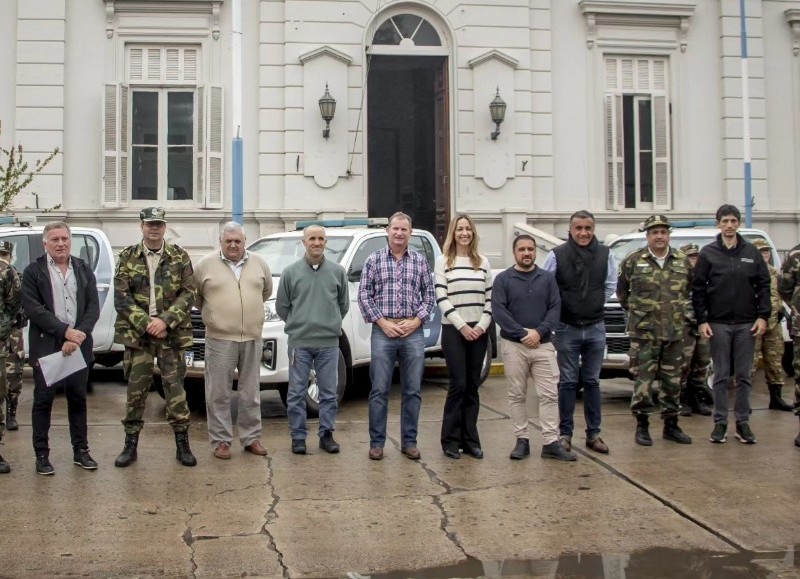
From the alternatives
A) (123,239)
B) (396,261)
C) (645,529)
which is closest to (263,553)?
(645,529)

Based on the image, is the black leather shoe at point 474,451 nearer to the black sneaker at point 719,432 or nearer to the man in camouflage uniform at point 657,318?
the man in camouflage uniform at point 657,318

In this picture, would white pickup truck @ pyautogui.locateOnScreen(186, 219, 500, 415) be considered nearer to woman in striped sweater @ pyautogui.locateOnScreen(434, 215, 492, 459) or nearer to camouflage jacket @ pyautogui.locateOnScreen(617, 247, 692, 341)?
woman in striped sweater @ pyautogui.locateOnScreen(434, 215, 492, 459)

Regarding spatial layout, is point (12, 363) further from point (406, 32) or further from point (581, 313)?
point (406, 32)

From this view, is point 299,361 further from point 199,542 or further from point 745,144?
point 745,144

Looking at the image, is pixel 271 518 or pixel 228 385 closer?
pixel 271 518

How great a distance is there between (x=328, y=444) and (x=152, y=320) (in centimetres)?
173

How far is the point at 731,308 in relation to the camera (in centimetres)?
797

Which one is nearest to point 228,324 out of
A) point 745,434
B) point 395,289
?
point 395,289

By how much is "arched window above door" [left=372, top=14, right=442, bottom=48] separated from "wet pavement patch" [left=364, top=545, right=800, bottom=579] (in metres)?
12.9

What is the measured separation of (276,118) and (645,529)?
39.0 ft

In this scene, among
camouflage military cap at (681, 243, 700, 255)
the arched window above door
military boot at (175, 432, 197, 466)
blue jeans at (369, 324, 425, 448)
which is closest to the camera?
military boot at (175, 432, 197, 466)

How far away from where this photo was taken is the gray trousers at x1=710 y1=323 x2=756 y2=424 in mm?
7988

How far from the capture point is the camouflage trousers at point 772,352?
32.7 feet

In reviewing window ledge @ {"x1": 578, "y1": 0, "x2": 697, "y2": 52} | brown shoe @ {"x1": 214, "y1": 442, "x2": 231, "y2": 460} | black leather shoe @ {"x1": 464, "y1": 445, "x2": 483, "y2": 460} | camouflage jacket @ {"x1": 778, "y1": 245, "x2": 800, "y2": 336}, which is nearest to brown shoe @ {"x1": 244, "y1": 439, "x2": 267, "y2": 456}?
brown shoe @ {"x1": 214, "y1": 442, "x2": 231, "y2": 460}
